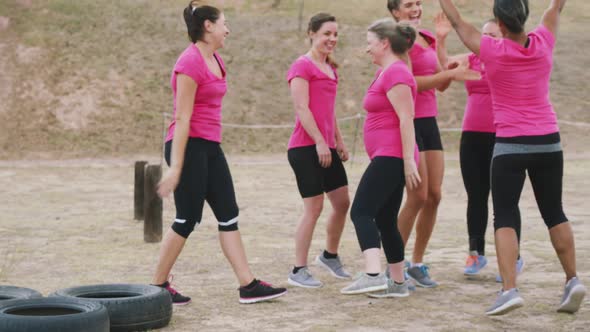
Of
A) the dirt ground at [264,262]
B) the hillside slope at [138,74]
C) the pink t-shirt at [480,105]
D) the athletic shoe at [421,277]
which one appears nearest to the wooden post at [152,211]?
the dirt ground at [264,262]

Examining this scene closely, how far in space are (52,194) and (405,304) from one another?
9280 mm

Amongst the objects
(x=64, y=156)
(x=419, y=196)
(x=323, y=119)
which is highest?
(x=323, y=119)

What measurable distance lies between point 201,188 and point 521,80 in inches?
78.4

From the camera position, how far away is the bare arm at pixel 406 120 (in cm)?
593

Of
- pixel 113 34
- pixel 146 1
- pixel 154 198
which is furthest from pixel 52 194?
pixel 146 1

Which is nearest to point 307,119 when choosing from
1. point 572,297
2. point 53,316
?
point 572,297

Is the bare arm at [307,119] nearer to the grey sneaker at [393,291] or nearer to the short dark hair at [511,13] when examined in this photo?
the grey sneaker at [393,291]

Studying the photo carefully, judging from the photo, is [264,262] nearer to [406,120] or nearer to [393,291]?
[393,291]

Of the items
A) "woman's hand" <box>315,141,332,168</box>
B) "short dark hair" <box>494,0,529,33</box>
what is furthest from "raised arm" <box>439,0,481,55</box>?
"woman's hand" <box>315,141,332,168</box>

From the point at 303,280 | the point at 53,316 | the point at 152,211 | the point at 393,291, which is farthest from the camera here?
the point at 152,211

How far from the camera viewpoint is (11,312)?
4785 millimetres

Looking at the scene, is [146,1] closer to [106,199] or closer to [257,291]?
[106,199]

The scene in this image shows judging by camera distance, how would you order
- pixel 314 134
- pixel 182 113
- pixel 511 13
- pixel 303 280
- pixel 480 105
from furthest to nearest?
pixel 480 105 → pixel 303 280 → pixel 314 134 → pixel 182 113 → pixel 511 13

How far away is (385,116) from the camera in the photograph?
19.9 feet
